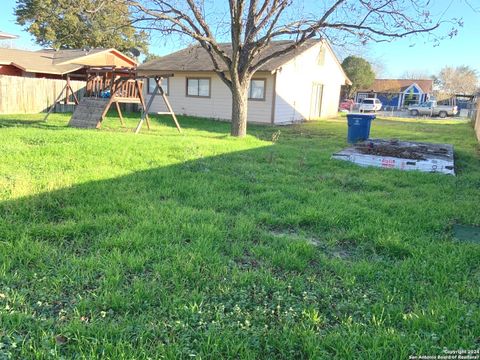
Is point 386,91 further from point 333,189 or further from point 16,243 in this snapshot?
point 16,243

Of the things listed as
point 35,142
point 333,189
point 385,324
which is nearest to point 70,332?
point 385,324

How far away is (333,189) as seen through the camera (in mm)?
5750

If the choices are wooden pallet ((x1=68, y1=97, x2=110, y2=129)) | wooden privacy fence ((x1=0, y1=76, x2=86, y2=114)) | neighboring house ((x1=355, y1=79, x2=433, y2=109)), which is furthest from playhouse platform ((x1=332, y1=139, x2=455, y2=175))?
neighboring house ((x1=355, y1=79, x2=433, y2=109))

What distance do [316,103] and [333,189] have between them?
19.5 meters

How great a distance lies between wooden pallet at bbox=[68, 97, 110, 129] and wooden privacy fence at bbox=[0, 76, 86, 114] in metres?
6.55

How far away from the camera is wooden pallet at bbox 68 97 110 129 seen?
1153 centimetres

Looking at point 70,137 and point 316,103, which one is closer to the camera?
point 70,137

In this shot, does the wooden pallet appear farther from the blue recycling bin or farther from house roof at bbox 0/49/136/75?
house roof at bbox 0/49/136/75

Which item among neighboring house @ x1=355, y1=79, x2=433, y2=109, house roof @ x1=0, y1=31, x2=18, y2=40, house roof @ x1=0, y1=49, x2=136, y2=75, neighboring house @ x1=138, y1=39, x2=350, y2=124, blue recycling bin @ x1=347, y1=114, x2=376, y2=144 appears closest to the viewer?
house roof @ x1=0, y1=31, x2=18, y2=40

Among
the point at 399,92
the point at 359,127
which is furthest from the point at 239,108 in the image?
the point at 399,92

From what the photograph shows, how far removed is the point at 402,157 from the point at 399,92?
53.4 metres

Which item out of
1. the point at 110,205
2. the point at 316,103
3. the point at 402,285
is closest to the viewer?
the point at 402,285

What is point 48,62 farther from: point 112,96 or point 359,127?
point 359,127

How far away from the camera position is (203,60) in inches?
829
